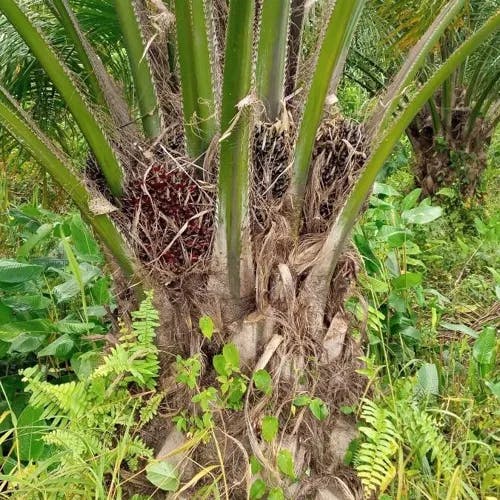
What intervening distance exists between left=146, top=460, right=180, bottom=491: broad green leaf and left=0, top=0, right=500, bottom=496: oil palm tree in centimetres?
20

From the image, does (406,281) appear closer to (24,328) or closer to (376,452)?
(376,452)

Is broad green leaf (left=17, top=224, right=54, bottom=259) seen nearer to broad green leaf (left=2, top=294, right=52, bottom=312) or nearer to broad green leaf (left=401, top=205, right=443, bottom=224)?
broad green leaf (left=2, top=294, right=52, bottom=312)

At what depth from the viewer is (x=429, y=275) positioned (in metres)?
3.41

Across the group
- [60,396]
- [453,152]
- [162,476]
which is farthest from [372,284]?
[453,152]

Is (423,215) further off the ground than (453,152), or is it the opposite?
(423,215)

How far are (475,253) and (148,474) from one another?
238cm

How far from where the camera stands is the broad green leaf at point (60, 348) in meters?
1.75

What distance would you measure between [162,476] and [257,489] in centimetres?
24

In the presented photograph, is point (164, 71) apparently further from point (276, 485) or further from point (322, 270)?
point (276, 485)

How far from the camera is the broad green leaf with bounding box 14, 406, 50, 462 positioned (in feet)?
5.17

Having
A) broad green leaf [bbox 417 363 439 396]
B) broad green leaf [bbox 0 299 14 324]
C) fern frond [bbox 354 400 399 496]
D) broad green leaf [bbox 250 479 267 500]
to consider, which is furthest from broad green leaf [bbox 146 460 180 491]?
broad green leaf [bbox 417 363 439 396]

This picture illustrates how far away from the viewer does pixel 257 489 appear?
1414 millimetres

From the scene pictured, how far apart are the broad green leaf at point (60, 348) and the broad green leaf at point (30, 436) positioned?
20 cm

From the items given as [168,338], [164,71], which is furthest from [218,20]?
[168,338]
